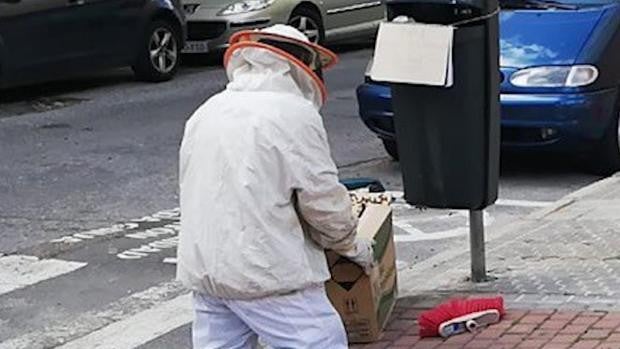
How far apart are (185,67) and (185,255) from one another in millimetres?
13330

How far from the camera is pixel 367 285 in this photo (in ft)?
19.0

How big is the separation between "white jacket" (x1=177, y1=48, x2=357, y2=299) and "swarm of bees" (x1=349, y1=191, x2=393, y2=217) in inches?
71.6

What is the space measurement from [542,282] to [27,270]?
2.84 meters

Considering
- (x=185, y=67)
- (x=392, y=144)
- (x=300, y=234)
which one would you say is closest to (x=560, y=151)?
(x=392, y=144)

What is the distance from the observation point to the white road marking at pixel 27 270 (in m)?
7.54

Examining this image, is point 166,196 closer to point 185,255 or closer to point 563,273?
point 563,273

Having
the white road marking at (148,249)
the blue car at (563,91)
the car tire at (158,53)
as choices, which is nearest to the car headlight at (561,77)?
the blue car at (563,91)

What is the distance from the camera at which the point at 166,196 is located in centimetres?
970

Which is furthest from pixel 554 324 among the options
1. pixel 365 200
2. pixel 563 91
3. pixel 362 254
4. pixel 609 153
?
pixel 609 153

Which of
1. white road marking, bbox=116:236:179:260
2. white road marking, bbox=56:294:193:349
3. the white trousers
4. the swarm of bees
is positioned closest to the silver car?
white road marking, bbox=116:236:179:260

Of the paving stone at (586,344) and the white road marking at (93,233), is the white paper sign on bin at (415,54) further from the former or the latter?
the white road marking at (93,233)

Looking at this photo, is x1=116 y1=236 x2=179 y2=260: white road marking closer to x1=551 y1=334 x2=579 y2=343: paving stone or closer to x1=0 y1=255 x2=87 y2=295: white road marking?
x1=0 y1=255 x2=87 y2=295: white road marking

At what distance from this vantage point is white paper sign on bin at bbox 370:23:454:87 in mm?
6168

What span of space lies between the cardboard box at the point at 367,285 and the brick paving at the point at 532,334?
0.25ft
